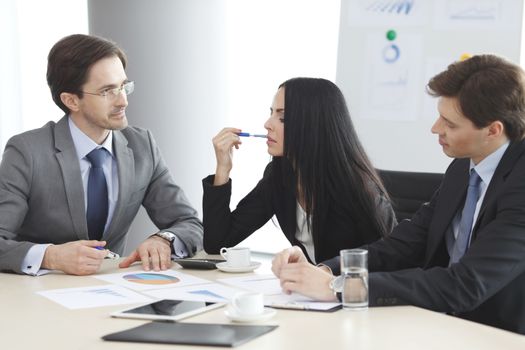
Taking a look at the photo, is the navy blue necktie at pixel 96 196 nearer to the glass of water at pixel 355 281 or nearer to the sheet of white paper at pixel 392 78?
the glass of water at pixel 355 281

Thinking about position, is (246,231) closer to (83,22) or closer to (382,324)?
(382,324)

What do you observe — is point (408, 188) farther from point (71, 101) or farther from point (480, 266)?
point (71, 101)

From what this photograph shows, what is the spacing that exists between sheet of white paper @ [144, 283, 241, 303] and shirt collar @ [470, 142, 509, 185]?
78 cm

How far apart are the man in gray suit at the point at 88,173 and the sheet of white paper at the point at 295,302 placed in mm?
628

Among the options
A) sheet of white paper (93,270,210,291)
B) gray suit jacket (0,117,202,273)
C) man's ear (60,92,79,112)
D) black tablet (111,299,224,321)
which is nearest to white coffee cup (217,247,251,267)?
sheet of white paper (93,270,210,291)

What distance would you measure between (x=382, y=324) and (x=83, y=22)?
476 centimetres

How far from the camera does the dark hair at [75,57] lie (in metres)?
3.05

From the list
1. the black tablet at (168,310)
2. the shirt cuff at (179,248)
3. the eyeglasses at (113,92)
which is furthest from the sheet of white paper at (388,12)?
the black tablet at (168,310)

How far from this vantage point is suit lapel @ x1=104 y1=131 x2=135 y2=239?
299 centimetres

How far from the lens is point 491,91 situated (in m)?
2.23

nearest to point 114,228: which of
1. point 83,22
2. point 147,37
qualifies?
point 147,37

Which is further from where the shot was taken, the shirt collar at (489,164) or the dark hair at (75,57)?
the dark hair at (75,57)

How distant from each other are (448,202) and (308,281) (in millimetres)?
623

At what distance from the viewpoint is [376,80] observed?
15.1 ft
